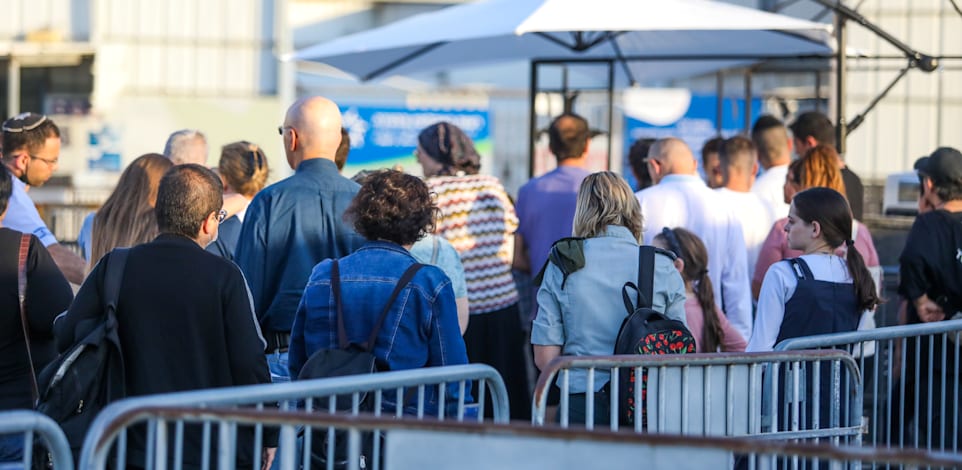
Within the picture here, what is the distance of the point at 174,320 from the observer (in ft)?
13.2

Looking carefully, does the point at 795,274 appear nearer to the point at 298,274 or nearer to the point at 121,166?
the point at 298,274

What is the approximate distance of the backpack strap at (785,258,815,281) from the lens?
5.41m

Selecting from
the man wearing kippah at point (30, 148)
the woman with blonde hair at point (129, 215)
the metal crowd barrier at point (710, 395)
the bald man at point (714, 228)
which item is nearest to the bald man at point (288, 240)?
the woman with blonde hair at point (129, 215)

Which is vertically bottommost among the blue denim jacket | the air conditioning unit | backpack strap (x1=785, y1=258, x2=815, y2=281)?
the blue denim jacket

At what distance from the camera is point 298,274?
500cm

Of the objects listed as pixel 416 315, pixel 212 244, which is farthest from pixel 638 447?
pixel 212 244

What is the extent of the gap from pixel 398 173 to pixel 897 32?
12603 mm

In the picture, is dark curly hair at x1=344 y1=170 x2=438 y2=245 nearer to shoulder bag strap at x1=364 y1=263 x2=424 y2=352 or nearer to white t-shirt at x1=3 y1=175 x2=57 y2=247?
shoulder bag strap at x1=364 y1=263 x2=424 y2=352

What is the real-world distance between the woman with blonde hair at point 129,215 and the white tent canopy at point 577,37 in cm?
278

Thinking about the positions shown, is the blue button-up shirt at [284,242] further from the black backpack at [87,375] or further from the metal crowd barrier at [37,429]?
the metal crowd barrier at [37,429]

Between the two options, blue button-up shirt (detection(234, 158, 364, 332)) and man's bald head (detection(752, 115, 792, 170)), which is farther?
man's bald head (detection(752, 115, 792, 170))

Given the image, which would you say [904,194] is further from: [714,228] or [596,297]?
[596,297]

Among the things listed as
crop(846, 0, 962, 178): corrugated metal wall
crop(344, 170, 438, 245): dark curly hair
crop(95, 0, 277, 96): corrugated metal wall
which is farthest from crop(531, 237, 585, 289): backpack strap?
crop(95, 0, 277, 96): corrugated metal wall

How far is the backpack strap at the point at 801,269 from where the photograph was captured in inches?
213
